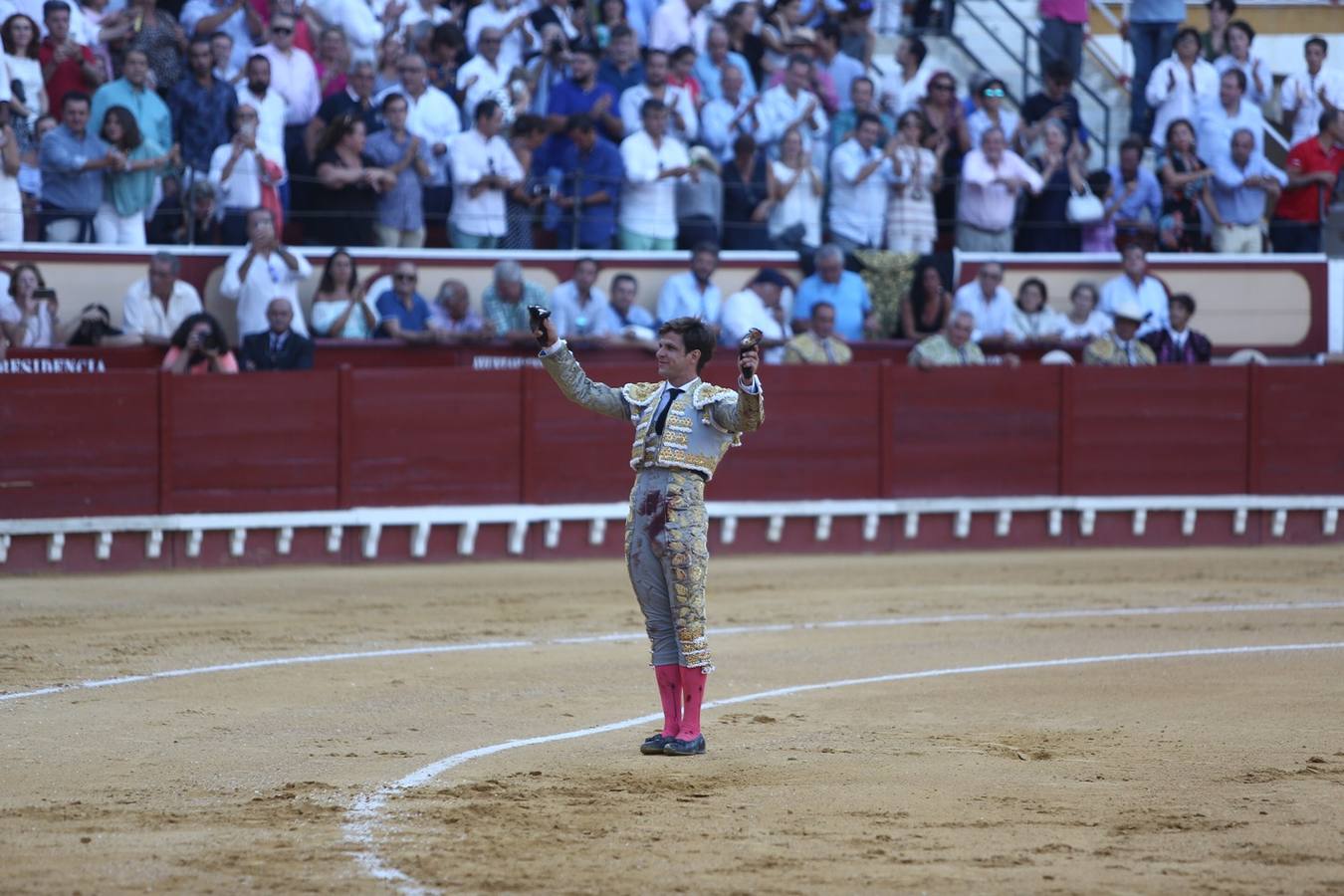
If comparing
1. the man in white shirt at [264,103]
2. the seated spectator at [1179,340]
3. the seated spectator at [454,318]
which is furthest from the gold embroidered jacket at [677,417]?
the seated spectator at [1179,340]

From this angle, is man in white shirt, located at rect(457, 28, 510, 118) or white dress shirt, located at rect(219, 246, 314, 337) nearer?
white dress shirt, located at rect(219, 246, 314, 337)

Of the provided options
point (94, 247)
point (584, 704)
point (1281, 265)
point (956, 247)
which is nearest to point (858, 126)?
point (956, 247)

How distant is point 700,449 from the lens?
6703 mm

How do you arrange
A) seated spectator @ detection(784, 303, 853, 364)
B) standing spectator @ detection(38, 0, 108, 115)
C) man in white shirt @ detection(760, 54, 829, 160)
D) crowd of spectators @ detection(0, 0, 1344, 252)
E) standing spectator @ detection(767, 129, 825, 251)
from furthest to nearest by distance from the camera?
1. man in white shirt @ detection(760, 54, 829, 160)
2. standing spectator @ detection(767, 129, 825, 251)
3. seated spectator @ detection(784, 303, 853, 364)
4. crowd of spectators @ detection(0, 0, 1344, 252)
5. standing spectator @ detection(38, 0, 108, 115)

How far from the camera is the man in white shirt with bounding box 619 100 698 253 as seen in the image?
1367cm

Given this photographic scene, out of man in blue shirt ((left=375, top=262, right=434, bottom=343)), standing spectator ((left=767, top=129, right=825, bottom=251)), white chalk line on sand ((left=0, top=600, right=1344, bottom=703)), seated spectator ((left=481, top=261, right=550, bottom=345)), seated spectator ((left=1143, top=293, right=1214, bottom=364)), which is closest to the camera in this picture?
white chalk line on sand ((left=0, top=600, right=1344, bottom=703))

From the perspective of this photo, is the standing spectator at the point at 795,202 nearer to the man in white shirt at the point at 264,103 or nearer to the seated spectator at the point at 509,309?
the seated spectator at the point at 509,309

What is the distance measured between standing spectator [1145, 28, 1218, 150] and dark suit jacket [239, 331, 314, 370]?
272 inches

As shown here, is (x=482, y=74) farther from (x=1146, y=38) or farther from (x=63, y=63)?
(x=1146, y=38)

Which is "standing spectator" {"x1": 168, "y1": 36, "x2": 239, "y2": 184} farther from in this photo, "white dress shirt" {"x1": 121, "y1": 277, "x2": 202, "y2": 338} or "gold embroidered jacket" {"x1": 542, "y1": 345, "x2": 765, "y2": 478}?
"gold embroidered jacket" {"x1": 542, "y1": 345, "x2": 765, "y2": 478}

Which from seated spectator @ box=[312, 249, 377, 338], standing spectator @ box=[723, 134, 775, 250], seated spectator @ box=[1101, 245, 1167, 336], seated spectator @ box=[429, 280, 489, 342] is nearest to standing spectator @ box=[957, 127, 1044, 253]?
seated spectator @ box=[1101, 245, 1167, 336]

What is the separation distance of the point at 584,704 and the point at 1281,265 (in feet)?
32.3

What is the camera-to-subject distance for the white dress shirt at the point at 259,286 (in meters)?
12.6

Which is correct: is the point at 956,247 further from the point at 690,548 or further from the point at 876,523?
the point at 690,548
